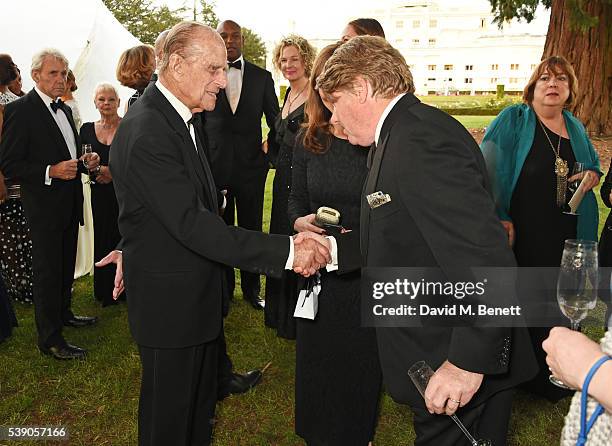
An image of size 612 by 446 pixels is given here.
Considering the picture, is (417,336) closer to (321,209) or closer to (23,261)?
(321,209)

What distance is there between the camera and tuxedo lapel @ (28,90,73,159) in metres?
4.68

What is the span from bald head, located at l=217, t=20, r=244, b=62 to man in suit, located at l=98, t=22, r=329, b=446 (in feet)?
10.9

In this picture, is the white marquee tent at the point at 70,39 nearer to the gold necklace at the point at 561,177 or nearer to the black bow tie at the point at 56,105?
the black bow tie at the point at 56,105

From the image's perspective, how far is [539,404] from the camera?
413 centimetres

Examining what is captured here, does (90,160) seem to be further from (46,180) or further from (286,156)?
(286,156)

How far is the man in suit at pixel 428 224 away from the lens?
72.4 inches

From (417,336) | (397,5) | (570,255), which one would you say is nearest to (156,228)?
(417,336)

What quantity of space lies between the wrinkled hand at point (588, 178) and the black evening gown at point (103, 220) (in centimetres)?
412

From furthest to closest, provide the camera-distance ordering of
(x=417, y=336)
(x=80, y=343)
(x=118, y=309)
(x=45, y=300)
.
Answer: (x=118, y=309)
(x=80, y=343)
(x=45, y=300)
(x=417, y=336)

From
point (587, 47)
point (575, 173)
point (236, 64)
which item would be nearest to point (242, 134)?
point (236, 64)

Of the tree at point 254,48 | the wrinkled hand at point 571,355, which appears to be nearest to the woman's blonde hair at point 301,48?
the wrinkled hand at point 571,355

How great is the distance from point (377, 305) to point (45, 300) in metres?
3.29

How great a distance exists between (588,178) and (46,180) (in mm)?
3853

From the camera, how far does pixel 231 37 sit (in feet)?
19.6
